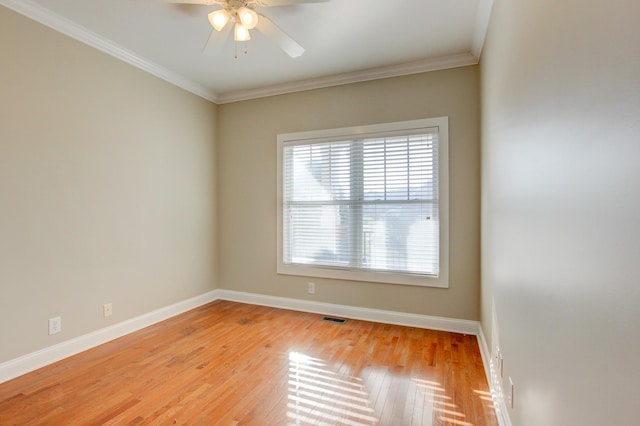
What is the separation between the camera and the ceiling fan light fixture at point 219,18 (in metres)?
2.10

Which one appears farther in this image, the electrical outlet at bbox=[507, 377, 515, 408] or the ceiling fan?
the ceiling fan

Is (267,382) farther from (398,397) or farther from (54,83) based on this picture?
(54,83)

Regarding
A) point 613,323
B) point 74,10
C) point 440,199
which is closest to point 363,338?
point 440,199

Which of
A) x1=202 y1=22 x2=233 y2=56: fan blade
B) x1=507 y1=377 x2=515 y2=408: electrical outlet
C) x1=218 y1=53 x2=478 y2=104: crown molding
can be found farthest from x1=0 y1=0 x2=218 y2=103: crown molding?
x1=507 y1=377 x2=515 y2=408: electrical outlet

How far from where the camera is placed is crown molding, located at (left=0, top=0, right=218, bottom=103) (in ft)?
7.61

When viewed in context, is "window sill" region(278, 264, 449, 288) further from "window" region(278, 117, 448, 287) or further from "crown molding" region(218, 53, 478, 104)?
"crown molding" region(218, 53, 478, 104)

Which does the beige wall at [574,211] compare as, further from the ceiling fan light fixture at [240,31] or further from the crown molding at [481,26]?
the ceiling fan light fixture at [240,31]

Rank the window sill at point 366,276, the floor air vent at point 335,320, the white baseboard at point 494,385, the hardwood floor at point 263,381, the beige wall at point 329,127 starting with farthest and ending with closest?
1. the floor air vent at point 335,320
2. the window sill at point 366,276
3. the beige wall at point 329,127
4. the hardwood floor at point 263,381
5. the white baseboard at point 494,385

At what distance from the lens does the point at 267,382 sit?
2.24 meters

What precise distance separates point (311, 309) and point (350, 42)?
2.93 meters

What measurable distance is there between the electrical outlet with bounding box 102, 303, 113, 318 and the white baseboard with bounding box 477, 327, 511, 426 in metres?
3.27

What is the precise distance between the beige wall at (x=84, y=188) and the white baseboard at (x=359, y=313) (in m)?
0.76

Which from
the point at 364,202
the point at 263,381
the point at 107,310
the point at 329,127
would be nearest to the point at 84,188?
the point at 107,310

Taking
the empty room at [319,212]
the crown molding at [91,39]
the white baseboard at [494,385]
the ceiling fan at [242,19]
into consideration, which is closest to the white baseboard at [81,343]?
the empty room at [319,212]
